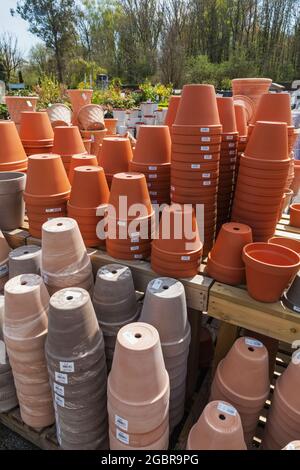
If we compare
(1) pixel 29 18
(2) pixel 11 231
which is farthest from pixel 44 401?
(1) pixel 29 18

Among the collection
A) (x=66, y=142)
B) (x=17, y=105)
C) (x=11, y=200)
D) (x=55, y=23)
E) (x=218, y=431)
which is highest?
(x=55, y=23)

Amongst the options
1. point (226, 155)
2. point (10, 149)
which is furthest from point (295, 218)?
point (10, 149)

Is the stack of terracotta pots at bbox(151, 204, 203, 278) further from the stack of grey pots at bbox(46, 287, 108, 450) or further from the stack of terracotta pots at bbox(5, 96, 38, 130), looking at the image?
the stack of terracotta pots at bbox(5, 96, 38, 130)

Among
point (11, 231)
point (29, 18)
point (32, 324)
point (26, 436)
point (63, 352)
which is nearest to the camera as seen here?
point (63, 352)

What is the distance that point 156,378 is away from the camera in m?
1.34

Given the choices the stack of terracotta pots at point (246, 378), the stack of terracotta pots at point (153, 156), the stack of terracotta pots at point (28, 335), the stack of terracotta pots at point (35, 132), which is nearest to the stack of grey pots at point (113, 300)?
the stack of terracotta pots at point (28, 335)

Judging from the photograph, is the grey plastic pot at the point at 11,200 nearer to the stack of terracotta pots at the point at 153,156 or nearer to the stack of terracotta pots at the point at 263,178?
the stack of terracotta pots at the point at 153,156

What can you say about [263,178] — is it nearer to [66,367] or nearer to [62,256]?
[62,256]

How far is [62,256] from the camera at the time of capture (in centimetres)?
176

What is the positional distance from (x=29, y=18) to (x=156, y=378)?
3538cm

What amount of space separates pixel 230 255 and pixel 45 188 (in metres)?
1.28

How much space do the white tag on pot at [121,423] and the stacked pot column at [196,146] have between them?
3.92 ft

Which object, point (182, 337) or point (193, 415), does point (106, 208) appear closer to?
point (182, 337)

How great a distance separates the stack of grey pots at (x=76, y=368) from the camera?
1.43 m
